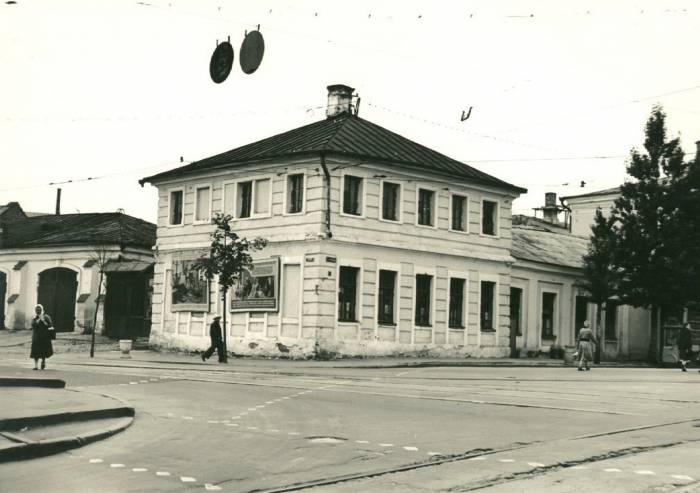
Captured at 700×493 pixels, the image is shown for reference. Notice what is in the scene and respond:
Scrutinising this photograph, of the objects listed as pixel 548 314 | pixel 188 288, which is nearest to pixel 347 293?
pixel 188 288

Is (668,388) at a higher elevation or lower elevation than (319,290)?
lower

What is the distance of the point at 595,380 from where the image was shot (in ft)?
88.9

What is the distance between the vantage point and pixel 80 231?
169 feet

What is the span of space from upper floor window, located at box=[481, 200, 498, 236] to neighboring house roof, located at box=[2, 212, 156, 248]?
1750 cm

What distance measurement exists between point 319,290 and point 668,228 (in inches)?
698

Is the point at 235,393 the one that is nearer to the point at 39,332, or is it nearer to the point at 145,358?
the point at 39,332

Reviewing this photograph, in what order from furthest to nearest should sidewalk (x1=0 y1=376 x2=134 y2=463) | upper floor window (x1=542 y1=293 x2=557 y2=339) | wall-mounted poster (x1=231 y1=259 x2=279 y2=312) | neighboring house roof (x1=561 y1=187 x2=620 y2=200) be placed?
neighboring house roof (x1=561 y1=187 x2=620 y2=200) → upper floor window (x1=542 y1=293 x2=557 y2=339) → wall-mounted poster (x1=231 y1=259 x2=279 y2=312) → sidewalk (x1=0 y1=376 x2=134 y2=463)

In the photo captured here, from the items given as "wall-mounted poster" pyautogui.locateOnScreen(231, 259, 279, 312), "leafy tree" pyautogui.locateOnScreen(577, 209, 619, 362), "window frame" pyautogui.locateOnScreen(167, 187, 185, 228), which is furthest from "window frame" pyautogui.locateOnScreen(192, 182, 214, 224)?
"leafy tree" pyautogui.locateOnScreen(577, 209, 619, 362)

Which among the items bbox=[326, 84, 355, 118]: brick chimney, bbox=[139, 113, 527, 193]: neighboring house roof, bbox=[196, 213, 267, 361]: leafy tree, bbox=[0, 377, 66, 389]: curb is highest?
bbox=[326, 84, 355, 118]: brick chimney

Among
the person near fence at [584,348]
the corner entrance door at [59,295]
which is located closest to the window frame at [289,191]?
the person near fence at [584,348]

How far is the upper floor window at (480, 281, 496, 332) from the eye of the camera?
42.6m

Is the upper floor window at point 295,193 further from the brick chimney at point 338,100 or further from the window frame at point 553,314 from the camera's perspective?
the window frame at point 553,314

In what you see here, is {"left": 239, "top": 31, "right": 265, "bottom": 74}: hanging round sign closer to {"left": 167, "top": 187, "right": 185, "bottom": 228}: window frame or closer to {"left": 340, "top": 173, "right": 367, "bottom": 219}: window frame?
{"left": 340, "top": 173, "right": 367, "bottom": 219}: window frame

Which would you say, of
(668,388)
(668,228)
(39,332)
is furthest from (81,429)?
(668,228)
